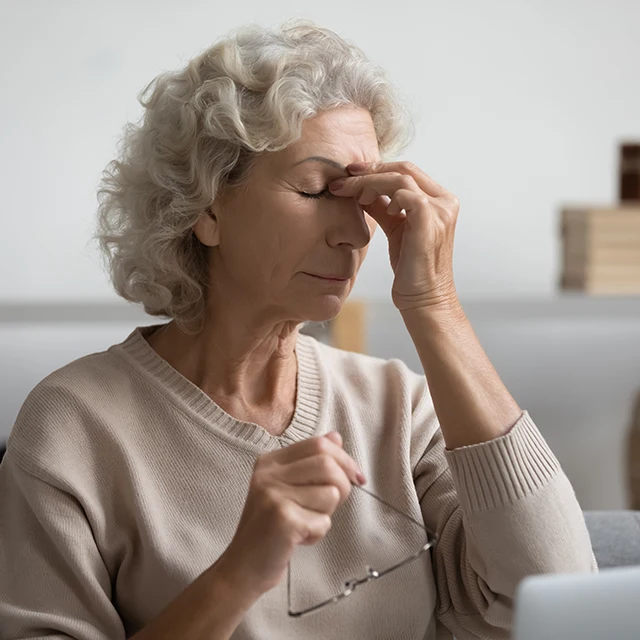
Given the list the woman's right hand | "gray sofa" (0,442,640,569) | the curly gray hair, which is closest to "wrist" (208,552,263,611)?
the woman's right hand

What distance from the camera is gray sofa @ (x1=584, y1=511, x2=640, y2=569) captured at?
1570mm

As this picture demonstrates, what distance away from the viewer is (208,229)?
56.6 inches

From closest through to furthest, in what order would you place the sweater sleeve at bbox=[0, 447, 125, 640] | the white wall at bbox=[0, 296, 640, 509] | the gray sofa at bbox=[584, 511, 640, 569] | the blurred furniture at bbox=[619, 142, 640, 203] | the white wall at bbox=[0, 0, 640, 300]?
1. the sweater sleeve at bbox=[0, 447, 125, 640]
2. the gray sofa at bbox=[584, 511, 640, 569]
3. the white wall at bbox=[0, 0, 640, 300]
4. the blurred furniture at bbox=[619, 142, 640, 203]
5. the white wall at bbox=[0, 296, 640, 509]

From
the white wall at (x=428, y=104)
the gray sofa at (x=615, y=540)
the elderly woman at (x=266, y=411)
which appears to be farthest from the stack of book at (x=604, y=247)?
the elderly woman at (x=266, y=411)

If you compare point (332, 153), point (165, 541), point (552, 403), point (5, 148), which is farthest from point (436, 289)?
point (552, 403)

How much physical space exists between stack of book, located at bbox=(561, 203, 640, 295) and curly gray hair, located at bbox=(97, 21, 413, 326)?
58.4 inches

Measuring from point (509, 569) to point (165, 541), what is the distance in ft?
1.47

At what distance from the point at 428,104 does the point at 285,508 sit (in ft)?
7.16

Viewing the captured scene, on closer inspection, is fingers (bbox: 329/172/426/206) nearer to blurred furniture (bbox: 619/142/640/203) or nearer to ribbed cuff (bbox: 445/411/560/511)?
ribbed cuff (bbox: 445/411/560/511)

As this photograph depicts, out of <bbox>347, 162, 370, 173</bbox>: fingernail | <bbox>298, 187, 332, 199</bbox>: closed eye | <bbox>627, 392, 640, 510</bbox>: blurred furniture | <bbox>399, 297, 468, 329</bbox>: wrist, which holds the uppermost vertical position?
<bbox>347, 162, 370, 173</bbox>: fingernail

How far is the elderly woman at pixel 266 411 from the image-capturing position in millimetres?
1320

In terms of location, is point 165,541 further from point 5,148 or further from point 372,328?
point 372,328

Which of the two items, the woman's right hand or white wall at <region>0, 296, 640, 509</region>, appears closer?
the woman's right hand

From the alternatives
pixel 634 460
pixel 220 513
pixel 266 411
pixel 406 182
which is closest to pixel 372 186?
pixel 406 182
